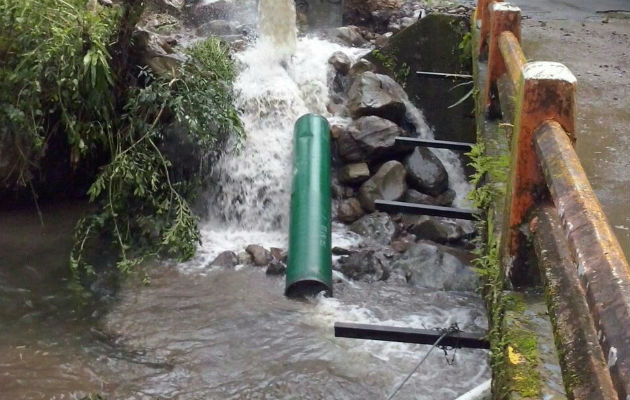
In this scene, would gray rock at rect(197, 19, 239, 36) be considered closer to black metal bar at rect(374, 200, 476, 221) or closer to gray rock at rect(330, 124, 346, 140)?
gray rock at rect(330, 124, 346, 140)

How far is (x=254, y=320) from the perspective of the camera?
5.50 metres

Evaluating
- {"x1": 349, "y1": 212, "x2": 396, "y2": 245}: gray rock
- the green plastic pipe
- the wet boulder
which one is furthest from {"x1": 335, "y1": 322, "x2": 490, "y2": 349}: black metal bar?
the wet boulder

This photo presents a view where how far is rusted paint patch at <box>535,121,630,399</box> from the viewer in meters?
1.42

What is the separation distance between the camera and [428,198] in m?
7.31

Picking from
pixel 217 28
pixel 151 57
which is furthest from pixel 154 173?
pixel 217 28

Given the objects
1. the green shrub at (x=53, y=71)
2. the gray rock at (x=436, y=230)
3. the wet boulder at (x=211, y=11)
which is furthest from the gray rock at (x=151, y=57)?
the wet boulder at (x=211, y=11)

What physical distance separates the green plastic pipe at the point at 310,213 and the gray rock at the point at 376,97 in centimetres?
61

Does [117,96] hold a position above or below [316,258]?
above

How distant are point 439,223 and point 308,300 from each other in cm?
171

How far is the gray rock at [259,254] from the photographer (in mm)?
6391

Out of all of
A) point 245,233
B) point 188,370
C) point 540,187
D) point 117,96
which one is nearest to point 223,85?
Answer: point 117,96

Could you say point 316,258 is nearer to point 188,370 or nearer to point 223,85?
point 188,370

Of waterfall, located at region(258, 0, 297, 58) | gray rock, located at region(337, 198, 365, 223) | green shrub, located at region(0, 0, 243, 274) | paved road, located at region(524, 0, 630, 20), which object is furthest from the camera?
waterfall, located at region(258, 0, 297, 58)

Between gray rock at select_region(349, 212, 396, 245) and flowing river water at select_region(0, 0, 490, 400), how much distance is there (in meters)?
→ 0.14
